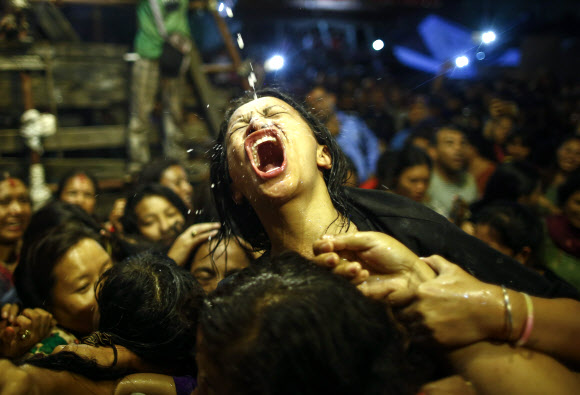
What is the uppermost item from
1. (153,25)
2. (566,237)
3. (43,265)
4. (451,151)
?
(153,25)

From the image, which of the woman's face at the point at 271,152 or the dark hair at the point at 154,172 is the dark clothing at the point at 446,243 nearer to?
the woman's face at the point at 271,152

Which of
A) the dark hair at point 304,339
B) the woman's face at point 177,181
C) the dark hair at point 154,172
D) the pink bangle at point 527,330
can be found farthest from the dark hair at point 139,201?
the pink bangle at point 527,330

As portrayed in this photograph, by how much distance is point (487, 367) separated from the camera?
Answer: 1.37 metres

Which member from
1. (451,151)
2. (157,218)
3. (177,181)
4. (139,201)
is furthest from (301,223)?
(451,151)

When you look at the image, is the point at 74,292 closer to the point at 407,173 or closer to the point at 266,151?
the point at 266,151

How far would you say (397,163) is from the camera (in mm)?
4270

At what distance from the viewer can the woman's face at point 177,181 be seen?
4.65 meters

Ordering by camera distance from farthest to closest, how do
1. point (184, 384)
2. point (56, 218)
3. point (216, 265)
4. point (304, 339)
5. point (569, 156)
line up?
point (569, 156), point (56, 218), point (216, 265), point (184, 384), point (304, 339)

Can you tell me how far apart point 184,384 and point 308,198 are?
957 millimetres

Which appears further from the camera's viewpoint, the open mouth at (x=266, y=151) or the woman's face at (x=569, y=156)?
the woman's face at (x=569, y=156)

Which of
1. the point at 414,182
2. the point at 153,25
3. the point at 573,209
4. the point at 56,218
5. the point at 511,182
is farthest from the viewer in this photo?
the point at 153,25

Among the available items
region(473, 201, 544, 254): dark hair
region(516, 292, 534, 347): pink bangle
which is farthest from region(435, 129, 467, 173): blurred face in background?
region(516, 292, 534, 347): pink bangle

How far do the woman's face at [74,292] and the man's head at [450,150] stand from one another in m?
3.79

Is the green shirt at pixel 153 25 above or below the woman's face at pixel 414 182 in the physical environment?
above
